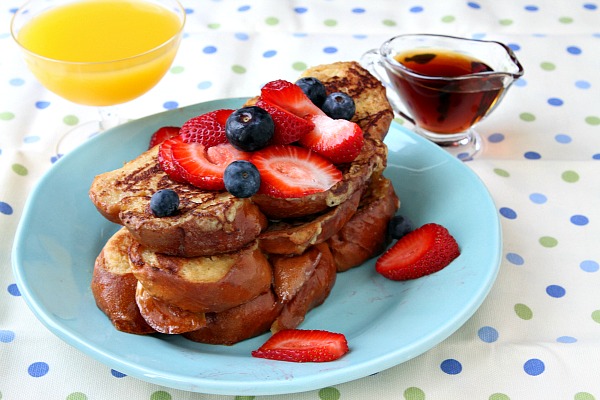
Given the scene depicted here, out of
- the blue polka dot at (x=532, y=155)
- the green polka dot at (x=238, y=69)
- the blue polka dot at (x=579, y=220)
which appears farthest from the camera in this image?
the green polka dot at (x=238, y=69)

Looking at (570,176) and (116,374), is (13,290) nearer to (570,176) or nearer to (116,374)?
(116,374)

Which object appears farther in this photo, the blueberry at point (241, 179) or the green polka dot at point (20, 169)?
the green polka dot at point (20, 169)

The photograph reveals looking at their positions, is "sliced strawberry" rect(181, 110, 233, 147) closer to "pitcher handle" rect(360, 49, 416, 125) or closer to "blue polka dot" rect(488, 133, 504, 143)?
"pitcher handle" rect(360, 49, 416, 125)

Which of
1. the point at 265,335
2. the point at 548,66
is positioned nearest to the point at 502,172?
the point at 548,66

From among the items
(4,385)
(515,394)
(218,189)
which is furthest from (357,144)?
(4,385)

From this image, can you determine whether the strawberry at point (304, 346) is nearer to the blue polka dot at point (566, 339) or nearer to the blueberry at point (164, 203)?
the blueberry at point (164, 203)

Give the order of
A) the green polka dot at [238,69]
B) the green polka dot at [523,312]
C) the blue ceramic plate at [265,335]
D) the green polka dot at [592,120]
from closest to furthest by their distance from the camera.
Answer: the blue ceramic plate at [265,335] → the green polka dot at [523,312] → the green polka dot at [592,120] → the green polka dot at [238,69]

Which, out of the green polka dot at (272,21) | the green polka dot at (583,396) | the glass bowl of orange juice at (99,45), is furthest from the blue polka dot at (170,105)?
the green polka dot at (583,396)
